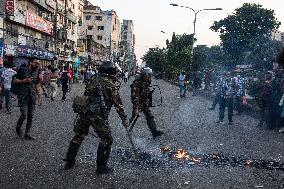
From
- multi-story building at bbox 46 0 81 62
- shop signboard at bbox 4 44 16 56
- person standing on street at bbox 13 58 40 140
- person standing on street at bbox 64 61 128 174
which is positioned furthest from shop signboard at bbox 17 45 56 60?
person standing on street at bbox 64 61 128 174

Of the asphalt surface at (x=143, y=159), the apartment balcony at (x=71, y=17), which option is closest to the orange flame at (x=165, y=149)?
the asphalt surface at (x=143, y=159)

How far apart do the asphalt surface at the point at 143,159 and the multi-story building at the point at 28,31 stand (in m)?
23.0

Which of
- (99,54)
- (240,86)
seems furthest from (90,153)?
(99,54)

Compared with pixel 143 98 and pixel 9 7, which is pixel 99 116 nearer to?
pixel 143 98

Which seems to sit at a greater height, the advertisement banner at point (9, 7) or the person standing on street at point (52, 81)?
the advertisement banner at point (9, 7)

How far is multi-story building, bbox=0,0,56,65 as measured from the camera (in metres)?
32.7

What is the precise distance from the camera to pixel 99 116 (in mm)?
6094

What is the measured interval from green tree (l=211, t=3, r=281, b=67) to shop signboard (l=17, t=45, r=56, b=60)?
28930mm

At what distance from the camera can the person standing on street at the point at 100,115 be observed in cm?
607

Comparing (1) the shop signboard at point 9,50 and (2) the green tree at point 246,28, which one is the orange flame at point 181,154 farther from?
(2) the green tree at point 246,28

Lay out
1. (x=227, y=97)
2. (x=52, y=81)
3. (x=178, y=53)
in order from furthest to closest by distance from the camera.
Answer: (x=178, y=53) → (x=52, y=81) → (x=227, y=97)

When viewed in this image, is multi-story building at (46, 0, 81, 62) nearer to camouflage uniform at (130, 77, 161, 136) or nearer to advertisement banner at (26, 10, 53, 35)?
advertisement banner at (26, 10, 53, 35)

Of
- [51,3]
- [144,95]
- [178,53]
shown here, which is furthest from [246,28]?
[144,95]

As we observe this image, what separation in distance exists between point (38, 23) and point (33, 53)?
551cm
